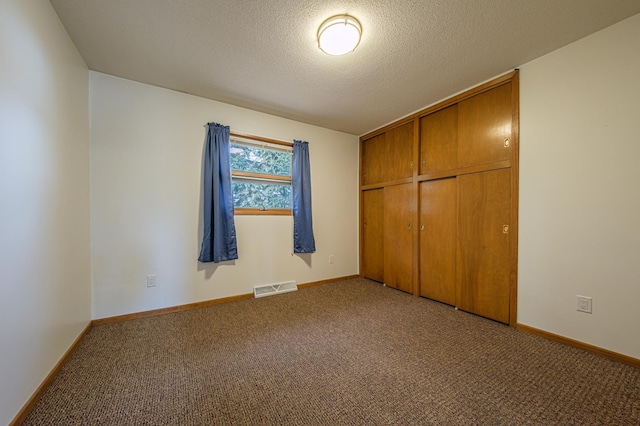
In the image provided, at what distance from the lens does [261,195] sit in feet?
10.4

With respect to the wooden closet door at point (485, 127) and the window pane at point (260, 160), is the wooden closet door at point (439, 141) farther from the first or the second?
the window pane at point (260, 160)

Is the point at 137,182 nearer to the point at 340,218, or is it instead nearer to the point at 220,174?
the point at 220,174

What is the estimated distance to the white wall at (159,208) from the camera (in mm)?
2271

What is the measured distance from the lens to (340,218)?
12.6 ft

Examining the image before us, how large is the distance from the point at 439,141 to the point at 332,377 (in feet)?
9.08

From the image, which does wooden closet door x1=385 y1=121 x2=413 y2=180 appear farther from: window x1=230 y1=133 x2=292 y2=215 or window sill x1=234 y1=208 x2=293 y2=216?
window sill x1=234 y1=208 x2=293 y2=216

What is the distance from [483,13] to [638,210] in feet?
5.73

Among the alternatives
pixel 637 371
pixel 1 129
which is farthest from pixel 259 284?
pixel 637 371

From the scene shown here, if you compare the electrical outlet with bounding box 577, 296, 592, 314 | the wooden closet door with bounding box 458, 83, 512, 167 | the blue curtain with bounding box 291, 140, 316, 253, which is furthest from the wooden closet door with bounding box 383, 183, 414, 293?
the electrical outlet with bounding box 577, 296, 592, 314

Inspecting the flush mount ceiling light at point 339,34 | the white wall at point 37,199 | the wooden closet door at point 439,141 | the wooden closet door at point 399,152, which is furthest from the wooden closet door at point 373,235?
the white wall at point 37,199

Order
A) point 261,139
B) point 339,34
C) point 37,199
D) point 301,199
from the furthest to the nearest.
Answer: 1. point 301,199
2. point 261,139
3. point 339,34
4. point 37,199

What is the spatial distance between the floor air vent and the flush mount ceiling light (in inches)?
109

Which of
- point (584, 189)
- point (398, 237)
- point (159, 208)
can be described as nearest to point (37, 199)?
point (159, 208)

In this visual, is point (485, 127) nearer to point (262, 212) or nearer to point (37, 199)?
point (262, 212)
